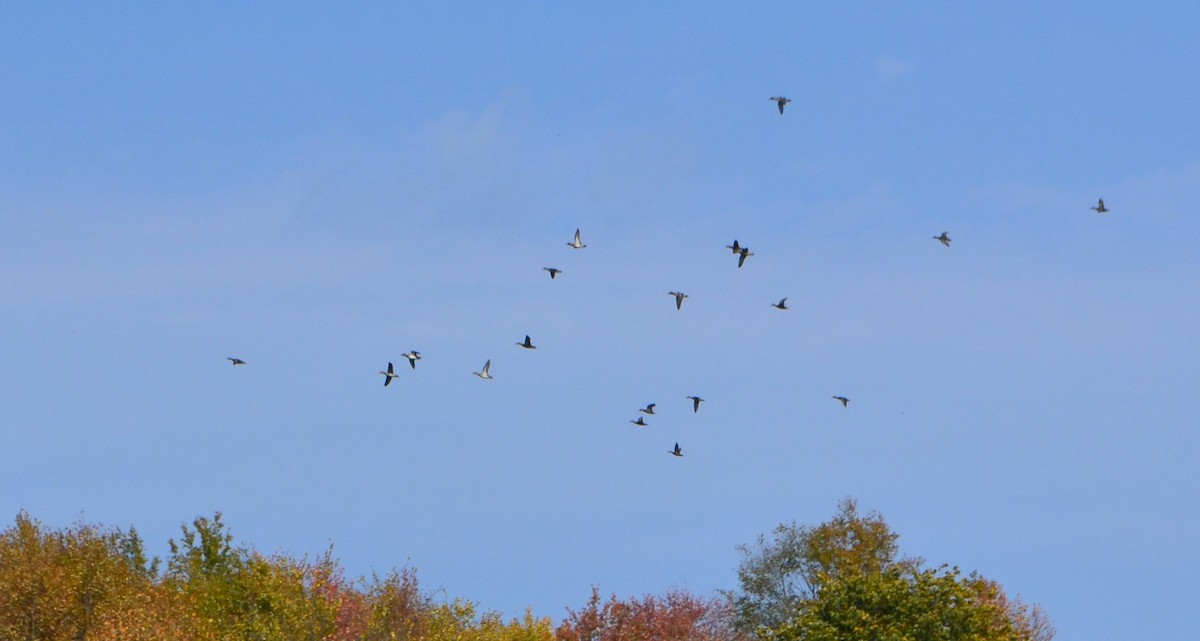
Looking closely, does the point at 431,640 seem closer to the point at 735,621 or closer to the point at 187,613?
the point at 187,613

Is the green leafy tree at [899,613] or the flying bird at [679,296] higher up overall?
the flying bird at [679,296]

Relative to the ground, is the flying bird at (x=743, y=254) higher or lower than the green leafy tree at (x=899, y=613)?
higher

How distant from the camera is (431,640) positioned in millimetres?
65875

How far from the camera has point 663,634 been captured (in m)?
86.5

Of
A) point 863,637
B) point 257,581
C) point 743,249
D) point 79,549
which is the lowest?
point 863,637

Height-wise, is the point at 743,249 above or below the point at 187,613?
above

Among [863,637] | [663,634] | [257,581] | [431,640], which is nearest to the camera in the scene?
[863,637]

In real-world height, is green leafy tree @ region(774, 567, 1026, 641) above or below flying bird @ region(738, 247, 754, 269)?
below

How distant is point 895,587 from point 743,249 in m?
16.1

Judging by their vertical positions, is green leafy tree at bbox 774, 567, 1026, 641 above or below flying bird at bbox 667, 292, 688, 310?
below

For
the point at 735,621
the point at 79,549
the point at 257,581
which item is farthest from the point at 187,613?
the point at 735,621

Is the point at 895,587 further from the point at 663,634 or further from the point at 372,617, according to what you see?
the point at 663,634

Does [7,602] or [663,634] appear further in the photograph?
[663,634]

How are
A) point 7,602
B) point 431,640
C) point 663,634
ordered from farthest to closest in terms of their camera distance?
point 663,634 < point 7,602 < point 431,640
